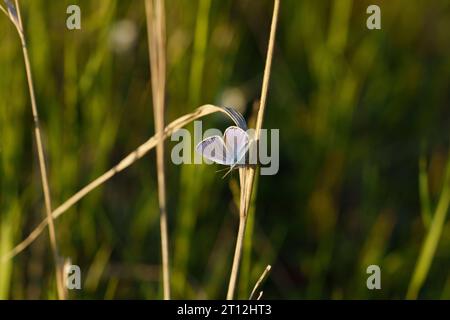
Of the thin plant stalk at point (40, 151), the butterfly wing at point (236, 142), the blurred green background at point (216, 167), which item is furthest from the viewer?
the blurred green background at point (216, 167)

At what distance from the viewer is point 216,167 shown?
138cm

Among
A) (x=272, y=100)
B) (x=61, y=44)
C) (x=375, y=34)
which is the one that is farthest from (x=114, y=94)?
(x=375, y=34)

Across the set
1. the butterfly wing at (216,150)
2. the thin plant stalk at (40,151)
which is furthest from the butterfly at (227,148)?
the thin plant stalk at (40,151)

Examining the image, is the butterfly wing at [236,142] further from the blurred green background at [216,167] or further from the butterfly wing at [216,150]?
the blurred green background at [216,167]

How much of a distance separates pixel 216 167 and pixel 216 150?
72 centimetres

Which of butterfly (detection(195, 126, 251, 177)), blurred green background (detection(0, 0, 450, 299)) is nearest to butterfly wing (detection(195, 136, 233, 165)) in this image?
butterfly (detection(195, 126, 251, 177))

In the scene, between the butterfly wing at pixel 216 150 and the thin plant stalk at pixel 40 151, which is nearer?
the butterfly wing at pixel 216 150

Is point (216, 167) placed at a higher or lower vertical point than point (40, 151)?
higher

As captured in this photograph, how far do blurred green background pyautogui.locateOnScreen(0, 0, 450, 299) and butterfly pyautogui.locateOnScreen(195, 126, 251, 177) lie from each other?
1.43ft

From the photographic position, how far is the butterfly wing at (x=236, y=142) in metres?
0.63

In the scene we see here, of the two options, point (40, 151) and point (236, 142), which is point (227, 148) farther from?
point (40, 151)

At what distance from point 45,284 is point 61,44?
0.66m

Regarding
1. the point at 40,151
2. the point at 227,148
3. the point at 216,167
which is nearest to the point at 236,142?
the point at 227,148
